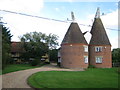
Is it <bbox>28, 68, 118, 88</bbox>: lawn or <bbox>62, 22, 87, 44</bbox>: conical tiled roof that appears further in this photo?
<bbox>62, 22, 87, 44</bbox>: conical tiled roof

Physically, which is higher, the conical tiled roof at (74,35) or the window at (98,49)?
the conical tiled roof at (74,35)

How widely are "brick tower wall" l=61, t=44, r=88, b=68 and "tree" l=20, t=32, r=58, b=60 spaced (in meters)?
16.1

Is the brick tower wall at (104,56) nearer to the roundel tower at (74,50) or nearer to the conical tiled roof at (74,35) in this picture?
the roundel tower at (74,50)

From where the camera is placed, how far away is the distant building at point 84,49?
1558 inches

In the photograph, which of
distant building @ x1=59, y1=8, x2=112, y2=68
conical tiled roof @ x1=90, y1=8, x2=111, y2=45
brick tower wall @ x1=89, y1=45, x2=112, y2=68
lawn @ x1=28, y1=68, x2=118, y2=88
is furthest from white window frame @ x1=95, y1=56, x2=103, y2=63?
lawn @ x1=28, y1=68, x2=118, y2=88

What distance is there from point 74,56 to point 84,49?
2.93m

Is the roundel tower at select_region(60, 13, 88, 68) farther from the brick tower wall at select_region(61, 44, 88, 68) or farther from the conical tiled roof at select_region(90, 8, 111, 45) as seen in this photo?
the conical tiled roof at select_region(90, 8, 111, 45)

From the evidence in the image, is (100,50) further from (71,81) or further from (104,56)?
(71,81)

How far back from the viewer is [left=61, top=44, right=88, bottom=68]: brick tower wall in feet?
129

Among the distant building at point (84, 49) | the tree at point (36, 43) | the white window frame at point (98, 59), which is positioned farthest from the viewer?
the tree at point (36, 43)

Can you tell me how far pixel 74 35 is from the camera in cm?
4062

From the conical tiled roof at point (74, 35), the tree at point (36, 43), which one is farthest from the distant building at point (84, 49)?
the tree at point (36, 43)

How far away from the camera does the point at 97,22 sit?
4431cm

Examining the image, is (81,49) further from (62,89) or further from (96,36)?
(62,89)
